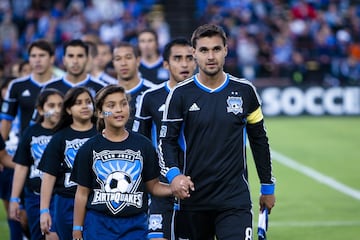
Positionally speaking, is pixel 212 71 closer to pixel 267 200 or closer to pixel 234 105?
pixel 234 105

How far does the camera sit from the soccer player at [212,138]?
7.80 meters

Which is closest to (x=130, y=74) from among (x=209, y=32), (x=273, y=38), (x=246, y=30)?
(x=209, y=32)

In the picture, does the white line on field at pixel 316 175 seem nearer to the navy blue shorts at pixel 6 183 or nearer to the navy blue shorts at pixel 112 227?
the navy blue shorts at pixel 6 183

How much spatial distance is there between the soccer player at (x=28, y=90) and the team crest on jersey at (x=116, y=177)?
433cm

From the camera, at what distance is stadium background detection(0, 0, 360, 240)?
29.6 meters

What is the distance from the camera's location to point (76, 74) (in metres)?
11.4

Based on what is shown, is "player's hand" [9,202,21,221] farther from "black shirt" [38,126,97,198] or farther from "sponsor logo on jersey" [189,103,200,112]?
"sponsor logo on jersey" [189,103,200,112]

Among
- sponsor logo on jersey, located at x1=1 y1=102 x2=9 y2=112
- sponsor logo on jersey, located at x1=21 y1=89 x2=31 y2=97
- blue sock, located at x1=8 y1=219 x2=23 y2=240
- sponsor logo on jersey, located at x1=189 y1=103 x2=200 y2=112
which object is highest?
sponsor logo on jersey, located at x1=189 y1=103 x2=200 y2=112

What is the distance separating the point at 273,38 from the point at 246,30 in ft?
3.66

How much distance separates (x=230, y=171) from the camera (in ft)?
25.8

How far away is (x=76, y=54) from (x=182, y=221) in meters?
4.23

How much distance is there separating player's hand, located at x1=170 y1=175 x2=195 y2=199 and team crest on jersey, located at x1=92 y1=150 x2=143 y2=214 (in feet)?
1.42

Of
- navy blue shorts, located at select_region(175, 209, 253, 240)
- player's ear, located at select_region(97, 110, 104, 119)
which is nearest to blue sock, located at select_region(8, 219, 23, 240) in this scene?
player's ear, located at select_region(97, 110, 104, 119)

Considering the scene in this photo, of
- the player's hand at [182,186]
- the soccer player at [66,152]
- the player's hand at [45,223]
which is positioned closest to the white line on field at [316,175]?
the soccer player at [66,152]
